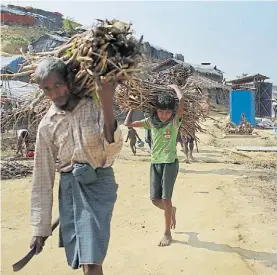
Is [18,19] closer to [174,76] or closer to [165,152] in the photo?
[174,76]

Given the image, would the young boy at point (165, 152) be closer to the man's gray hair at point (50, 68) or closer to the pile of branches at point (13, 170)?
the man's gray hair at point (50, 68)

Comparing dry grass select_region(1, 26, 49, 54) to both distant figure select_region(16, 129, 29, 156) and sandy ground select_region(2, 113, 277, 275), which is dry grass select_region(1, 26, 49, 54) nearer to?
distant figure select_region(16, 129, 29, 156)

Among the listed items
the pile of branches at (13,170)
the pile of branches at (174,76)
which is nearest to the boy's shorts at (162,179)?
the pile of branches at (174,76)

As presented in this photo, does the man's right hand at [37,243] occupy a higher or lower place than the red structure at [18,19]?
lower

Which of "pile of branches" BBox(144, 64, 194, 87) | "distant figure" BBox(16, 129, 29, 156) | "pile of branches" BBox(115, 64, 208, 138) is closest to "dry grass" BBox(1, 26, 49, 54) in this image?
"distant figure" BBox(16, 129, 29, 156)

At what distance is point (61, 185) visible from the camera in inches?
124

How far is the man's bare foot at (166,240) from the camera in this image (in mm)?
5083

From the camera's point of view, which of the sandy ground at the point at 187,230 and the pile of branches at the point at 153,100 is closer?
the sandy ground at the point at 187,230

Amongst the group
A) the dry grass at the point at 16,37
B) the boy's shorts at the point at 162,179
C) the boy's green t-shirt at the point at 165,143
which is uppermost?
the dry grass at the point at 16,37

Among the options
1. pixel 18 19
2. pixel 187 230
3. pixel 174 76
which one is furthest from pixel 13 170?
pixel 18 19

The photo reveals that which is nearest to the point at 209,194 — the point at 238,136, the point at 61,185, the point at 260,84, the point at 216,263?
the point at 216,263

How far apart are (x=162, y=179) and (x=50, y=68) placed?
2.61 m

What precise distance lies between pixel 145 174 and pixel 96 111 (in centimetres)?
721

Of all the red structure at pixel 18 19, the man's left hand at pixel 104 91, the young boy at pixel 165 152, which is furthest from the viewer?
the red structure at pixel 18 19
